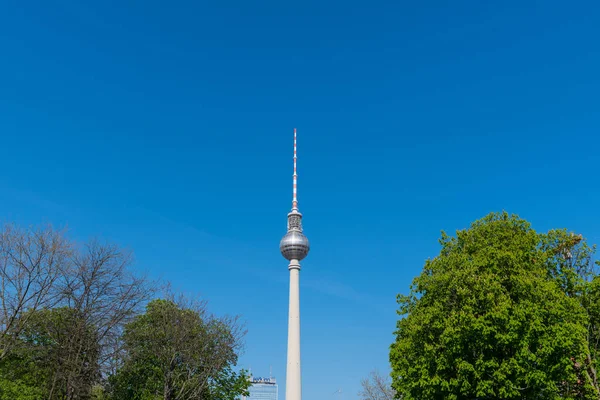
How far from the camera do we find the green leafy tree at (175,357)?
39.1m

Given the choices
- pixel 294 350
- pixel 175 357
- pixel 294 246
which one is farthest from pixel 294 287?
pixel 175 357

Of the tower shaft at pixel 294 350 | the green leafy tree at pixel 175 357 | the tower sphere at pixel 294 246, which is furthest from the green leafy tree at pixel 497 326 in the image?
the tower sphere at pixel 294 246

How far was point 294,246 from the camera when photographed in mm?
77438

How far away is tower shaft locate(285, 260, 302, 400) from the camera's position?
2698 inches

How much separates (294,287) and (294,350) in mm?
9224

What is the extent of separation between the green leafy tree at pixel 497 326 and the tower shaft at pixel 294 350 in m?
37.8

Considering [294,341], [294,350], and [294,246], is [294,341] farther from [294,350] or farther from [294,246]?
[294,246]

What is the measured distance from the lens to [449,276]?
31.1 meters

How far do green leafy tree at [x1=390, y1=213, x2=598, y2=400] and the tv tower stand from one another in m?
38.0

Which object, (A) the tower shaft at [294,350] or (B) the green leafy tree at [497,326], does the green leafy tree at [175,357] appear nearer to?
(B) the green leafy tree at [497,326]

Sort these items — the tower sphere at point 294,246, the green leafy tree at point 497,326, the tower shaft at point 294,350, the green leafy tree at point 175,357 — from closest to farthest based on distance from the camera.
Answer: the green leafy tree at point 497,326, the green leafy tree at point 175,357, the tower shaft at point 294,350, the tower sphere at point 294,246

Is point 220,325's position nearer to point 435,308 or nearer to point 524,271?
point 435,308

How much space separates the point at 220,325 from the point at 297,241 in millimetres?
36679

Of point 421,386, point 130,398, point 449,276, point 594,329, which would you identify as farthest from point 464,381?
point 130,398
